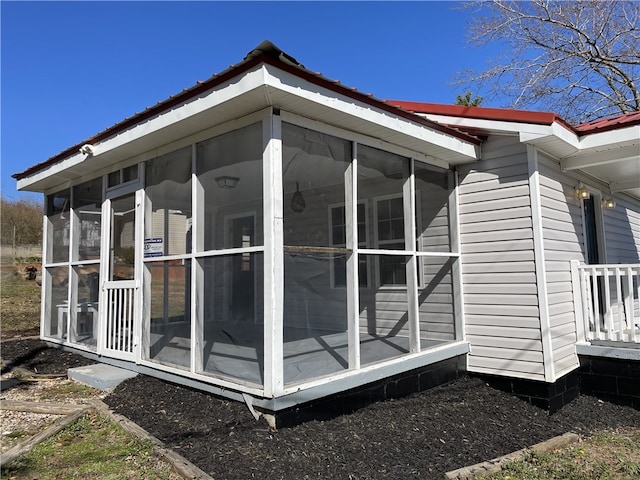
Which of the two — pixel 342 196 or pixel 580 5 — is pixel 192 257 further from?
pixel 580 5

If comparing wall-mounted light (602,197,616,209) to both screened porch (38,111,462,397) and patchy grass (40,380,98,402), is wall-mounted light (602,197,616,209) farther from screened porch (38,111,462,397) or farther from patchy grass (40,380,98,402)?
patchy grass (40,380,98,402)

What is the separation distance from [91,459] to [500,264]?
4.45 m

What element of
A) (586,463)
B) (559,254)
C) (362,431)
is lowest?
(586,463)

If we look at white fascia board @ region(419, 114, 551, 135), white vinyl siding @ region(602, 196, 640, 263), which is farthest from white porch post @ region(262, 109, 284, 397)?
white vinyl siding @ region(602, 196, 640, 263)

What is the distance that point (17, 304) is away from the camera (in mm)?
11516


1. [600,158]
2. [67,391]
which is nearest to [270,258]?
[67,391]

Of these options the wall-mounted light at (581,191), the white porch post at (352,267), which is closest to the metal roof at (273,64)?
the white porch post at (352,267)

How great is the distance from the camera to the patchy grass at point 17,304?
29.7 ft

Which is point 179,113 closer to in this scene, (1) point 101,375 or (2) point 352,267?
(2) point 352,267

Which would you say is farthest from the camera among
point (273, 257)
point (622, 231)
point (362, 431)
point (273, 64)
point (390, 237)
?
point (622, 231)

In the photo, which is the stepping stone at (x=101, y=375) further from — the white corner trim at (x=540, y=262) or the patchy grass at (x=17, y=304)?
the white corner trim at (x=540, y=262)

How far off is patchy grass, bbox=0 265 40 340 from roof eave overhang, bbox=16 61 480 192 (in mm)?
5336

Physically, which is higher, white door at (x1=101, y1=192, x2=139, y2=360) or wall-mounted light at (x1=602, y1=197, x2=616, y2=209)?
wall-mounted light at (x1=602, y1=197, x2=616, y2=209)

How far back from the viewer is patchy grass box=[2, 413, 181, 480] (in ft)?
9.20
